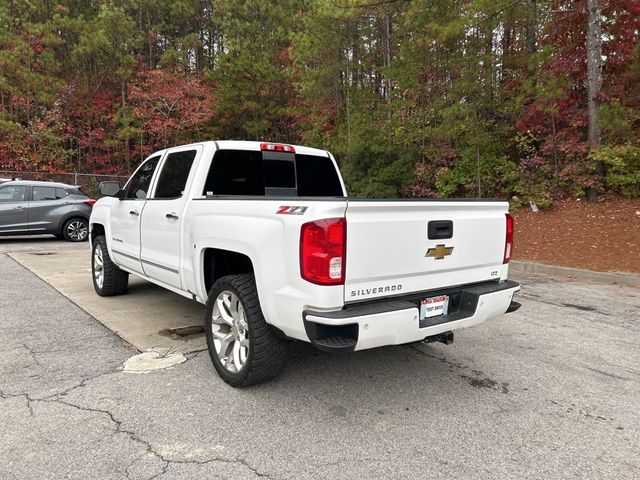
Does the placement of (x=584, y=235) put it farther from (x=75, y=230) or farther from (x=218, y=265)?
(x=75, y=230)

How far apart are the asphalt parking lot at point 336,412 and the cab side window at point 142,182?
156cm

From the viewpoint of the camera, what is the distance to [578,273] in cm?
849

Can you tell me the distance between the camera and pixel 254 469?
8.00ft

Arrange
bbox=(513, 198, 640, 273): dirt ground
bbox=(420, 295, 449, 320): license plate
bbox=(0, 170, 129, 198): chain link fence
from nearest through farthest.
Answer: bbox=(420, 295, 449, 320): license plate
bbox=(513, 198, 640, 273): dirt ground
bbox=(0, 170, 129, 198): chain link fence

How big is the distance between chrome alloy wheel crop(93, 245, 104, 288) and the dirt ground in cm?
813

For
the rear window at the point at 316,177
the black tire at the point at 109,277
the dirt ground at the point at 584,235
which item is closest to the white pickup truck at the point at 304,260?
the rear window at the point at 316,177

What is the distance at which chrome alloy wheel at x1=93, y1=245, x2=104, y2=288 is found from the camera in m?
6.22

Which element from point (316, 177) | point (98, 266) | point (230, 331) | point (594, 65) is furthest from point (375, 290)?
→ point (594, 65)

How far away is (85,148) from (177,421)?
95.7 feet

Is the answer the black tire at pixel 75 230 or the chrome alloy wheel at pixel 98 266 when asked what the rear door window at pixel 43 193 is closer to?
the black tire at pixel 75 230

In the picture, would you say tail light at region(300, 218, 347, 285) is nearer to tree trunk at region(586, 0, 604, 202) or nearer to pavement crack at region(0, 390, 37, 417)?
pavement crack at region(0, 390, 37, 417)

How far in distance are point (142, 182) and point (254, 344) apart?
2.99 m

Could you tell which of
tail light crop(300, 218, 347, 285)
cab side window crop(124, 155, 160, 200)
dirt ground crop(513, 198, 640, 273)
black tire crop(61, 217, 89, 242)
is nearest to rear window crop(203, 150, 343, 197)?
cab side window crop(124, 155, 160, 200)

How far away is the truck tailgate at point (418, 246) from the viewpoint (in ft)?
9.25
